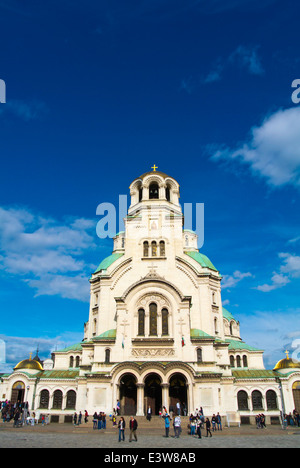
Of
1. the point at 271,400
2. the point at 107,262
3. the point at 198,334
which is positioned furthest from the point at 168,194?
the point at 271,400

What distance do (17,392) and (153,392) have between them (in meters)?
16.1

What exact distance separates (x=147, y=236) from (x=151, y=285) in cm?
765

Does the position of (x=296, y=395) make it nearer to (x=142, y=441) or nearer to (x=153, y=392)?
(x=153, y=392)

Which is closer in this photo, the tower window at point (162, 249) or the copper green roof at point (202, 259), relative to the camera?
the tower window at point (162, 249)

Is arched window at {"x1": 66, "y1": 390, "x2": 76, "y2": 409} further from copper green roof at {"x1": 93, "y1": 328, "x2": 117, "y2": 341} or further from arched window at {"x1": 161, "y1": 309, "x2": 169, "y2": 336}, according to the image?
arched window at {"x1": 161, "y1": 309, "x2": 169, "y2": 336}

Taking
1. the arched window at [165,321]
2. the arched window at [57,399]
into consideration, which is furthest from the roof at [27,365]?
the arched window at [165,321]

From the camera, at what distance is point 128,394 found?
113ft

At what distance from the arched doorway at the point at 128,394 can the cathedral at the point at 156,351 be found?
0.28ft

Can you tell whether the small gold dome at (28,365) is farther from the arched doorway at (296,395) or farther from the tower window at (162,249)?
the arched doorway at (296,395)

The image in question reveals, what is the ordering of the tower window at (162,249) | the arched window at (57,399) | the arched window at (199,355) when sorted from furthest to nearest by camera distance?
the tower window at (162,249) → the arched window at (57,399) → the arched window at (199,355)

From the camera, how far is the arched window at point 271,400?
3841cm

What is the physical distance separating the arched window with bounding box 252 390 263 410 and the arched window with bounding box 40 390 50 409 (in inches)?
875
